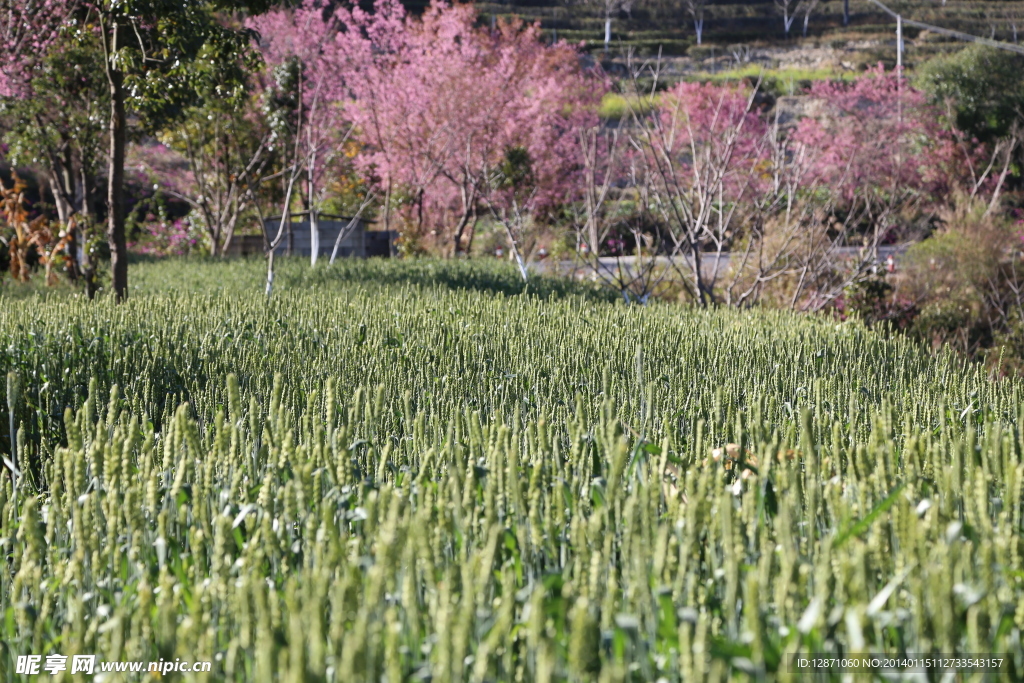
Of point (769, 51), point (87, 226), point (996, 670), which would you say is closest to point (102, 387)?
point (996, 670)

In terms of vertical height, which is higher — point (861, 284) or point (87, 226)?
point (87, 226)

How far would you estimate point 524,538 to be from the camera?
1.86 meters

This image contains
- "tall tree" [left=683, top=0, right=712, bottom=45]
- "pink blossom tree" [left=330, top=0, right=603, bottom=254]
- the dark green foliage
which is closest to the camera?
"pink blossom tree" [left=330, top=0, right=603, bottom=254]

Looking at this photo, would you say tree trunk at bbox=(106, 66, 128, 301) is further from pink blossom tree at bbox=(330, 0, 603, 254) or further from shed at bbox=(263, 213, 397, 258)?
pink blossom tree at bbox=(330, 0, 603, 254)

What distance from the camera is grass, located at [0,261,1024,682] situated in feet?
4.54

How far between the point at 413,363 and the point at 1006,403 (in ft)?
8.25

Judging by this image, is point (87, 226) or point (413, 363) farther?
point (87, 226)

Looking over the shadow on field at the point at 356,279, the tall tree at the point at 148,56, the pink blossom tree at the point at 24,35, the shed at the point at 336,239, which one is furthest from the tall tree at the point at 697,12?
the tall tree at the point at 148,56

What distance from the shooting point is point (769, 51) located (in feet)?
216

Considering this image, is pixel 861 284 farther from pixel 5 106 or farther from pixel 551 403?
pixel 5 106

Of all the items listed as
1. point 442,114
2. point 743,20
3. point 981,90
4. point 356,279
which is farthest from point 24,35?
point 743,20

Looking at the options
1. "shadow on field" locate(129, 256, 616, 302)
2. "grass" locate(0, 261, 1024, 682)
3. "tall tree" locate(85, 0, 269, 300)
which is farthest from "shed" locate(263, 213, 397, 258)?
"grass" locate(0, 261, 1024, 682)

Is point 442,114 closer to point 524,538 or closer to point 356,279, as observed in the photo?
point 356,279

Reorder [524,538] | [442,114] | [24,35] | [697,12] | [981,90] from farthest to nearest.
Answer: [697,12], [981,90], [442,114], [24,35], [524,538]
